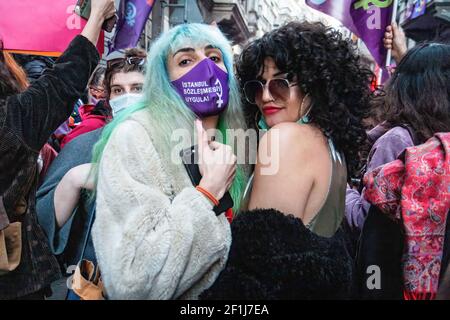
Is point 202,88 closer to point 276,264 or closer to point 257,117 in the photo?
point 257,117

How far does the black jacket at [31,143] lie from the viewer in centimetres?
163

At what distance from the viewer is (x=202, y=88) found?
1765 millimetres

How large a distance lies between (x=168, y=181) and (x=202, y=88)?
1.35 feet

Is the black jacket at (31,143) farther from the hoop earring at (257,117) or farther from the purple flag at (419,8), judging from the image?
the purple flag at (419,8)

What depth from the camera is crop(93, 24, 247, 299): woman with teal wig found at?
140 centimetres

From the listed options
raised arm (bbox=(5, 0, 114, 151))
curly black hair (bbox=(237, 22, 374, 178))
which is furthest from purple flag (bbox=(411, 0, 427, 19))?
raised arm (bbox=(5, 0, 114, 151))

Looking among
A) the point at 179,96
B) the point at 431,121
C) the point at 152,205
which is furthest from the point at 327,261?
the point at 431,121

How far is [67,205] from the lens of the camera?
2.18 m

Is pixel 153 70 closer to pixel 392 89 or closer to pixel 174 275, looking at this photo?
pixel 174 275

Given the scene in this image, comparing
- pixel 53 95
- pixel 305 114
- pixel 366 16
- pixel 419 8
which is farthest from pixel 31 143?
pixel 419 8

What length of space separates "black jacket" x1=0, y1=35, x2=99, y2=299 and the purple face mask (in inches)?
16.2

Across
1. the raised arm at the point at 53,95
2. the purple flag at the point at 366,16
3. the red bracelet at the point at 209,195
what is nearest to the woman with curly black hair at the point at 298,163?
the red bracelet at the point at 209,195

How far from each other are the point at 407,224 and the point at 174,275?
0.97 metres

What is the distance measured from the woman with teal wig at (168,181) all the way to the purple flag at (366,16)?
87.3 inches
